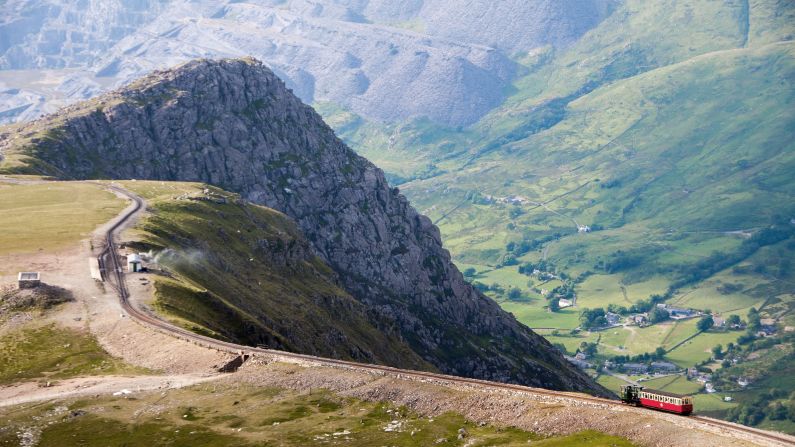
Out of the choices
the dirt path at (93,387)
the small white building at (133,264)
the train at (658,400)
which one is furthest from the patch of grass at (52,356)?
the train at (658,400)

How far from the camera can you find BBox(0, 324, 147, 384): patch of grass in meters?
122

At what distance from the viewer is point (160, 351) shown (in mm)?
131750

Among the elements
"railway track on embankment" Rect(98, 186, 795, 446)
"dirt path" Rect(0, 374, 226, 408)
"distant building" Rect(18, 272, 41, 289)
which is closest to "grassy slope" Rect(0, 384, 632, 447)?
"dirt path" Rect(0, 374, 226, 408)

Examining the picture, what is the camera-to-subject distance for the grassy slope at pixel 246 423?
3804 inches

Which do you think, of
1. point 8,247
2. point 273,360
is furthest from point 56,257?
point 273,360

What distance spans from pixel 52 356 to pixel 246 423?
42503 millimetres

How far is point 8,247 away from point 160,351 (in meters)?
70.9

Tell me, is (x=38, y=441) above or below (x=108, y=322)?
below

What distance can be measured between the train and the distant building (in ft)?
348

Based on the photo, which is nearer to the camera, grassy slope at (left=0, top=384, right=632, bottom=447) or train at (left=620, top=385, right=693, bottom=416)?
train at (left=620, top=385, right=693, bottom=416)

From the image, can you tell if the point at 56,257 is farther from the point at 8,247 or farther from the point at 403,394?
the point at 403,394

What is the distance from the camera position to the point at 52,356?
12838cm

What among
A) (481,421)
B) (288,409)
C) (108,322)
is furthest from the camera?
(108,322)

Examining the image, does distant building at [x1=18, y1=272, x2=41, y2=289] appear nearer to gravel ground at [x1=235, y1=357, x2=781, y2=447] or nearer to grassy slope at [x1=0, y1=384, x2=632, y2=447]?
grassy slope at [x1=0, y1=384, x2=632, y2=447]
